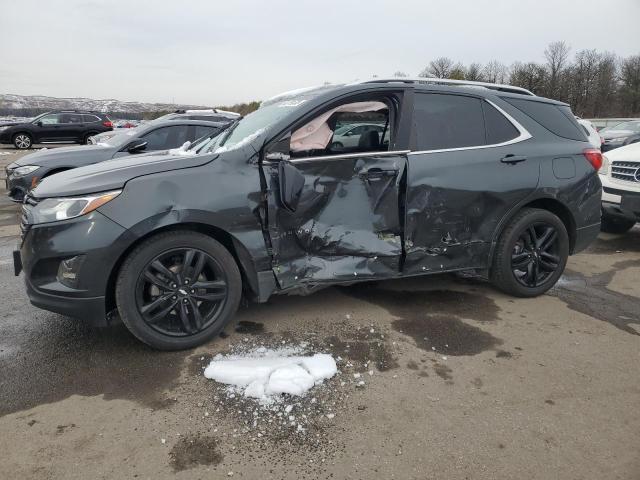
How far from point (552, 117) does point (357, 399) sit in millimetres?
3147

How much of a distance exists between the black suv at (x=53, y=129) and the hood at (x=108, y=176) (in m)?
21.0

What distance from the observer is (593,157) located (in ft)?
14.2

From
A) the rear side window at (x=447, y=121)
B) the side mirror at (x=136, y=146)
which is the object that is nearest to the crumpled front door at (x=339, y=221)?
the rear side window at (x=447, y=121)

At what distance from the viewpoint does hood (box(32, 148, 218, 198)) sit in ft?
9.89

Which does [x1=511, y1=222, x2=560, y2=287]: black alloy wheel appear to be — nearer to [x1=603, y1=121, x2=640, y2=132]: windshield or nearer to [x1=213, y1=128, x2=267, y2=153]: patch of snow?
[x1=213, y1=128, x2=267, y2=153]: patch of snow

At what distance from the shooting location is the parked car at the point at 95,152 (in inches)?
287

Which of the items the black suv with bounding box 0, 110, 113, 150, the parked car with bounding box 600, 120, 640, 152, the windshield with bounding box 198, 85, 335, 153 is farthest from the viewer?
the black suv with bounding box 0, 110, 113, 150

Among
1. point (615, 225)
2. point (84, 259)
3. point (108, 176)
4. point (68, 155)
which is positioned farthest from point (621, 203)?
point (68, 155)

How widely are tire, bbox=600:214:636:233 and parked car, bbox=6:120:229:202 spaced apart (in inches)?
236

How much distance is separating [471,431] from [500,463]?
0.79 feet

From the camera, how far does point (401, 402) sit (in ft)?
8.96

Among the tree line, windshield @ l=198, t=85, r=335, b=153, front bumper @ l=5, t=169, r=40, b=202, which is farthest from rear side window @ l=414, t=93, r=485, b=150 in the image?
the tree line

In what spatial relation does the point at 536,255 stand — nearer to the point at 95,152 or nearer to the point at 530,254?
the point at 530,254

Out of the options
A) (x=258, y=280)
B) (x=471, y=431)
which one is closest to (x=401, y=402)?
(x=471, y=431)
